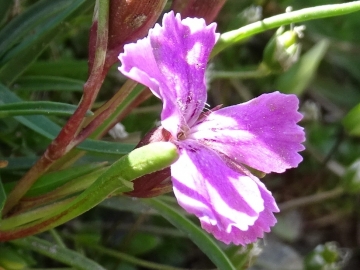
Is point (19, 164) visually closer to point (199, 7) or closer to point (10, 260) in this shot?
point (10, 260)

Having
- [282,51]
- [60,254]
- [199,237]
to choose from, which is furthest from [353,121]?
[60,254]

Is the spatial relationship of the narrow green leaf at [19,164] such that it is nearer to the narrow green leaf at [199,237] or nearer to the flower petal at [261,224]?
the narrow green leaf at [199,237]

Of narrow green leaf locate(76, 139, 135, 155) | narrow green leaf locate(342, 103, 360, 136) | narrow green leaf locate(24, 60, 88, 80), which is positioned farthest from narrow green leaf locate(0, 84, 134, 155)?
narrow green leaf locate(342, 103, 360, 136)

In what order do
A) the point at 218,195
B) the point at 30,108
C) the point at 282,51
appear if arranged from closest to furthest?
the point at 218,195 < the point at 30,108 < the point at 282,51

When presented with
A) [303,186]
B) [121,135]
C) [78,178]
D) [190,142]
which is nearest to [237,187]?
[190,142]

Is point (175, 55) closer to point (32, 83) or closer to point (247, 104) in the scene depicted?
point (247, 104)

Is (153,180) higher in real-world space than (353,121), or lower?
higher

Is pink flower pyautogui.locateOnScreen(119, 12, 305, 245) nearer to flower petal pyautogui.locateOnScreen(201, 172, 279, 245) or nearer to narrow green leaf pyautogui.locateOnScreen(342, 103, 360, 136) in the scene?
flower petal pyautogui.locateOnScreen(201, 172, 279, 245)

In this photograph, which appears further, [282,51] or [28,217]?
[282,51]
